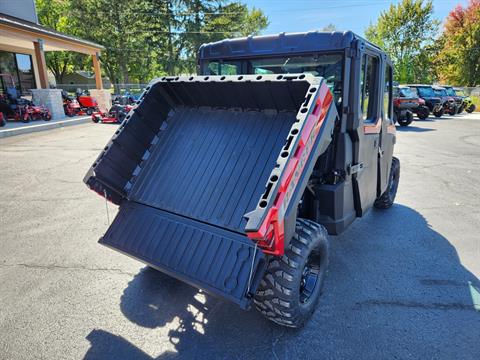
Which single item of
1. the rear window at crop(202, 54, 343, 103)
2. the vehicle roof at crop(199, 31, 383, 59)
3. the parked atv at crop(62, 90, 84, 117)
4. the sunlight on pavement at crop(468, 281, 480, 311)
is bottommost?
the sunlight on pavement at crop(468, 281, 480, 311)

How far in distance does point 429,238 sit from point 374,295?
1.83 meters

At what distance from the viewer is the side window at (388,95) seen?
419cm

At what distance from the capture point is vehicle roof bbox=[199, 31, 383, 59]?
119 inches

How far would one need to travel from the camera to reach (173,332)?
2.75 meters

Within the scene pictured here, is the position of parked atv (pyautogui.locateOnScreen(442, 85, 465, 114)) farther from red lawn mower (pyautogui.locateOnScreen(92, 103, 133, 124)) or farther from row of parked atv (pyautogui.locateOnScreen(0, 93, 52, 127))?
row of parked atv (pyautogui.locateOnScreen(0, 93, 52, 127))

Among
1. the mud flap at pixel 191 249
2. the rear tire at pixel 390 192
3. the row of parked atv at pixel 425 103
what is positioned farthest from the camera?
the row of parked atv at pixel 425 103

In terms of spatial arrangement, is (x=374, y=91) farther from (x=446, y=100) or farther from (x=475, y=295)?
(x=446, y=100)

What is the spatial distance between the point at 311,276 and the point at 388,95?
9.25 ft

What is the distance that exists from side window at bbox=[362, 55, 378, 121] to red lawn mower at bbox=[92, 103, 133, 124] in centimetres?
1478

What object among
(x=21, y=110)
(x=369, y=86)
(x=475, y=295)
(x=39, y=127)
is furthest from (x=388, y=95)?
(x=21, y=110)

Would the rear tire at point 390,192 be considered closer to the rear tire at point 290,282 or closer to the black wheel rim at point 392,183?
the black wheel rim at point 392,183

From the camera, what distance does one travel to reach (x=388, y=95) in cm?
443

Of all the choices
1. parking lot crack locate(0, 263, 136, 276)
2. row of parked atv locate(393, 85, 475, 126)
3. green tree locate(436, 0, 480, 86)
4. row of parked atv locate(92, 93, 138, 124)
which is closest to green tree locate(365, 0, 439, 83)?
green tree locate(436, 0, 480, 86)

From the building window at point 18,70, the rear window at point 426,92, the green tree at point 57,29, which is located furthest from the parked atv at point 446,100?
the green tree at point 57,29
